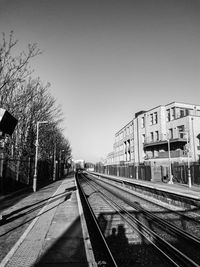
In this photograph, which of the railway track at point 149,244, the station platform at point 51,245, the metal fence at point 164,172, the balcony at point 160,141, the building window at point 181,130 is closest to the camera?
the station platform at point 51,245

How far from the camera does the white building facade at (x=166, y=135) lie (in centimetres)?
3947

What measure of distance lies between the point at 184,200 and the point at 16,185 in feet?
47.4

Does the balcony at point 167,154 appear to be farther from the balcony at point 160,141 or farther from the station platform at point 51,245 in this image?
the station platform at point 51,245

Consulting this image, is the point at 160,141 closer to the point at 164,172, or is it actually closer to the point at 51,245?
the point at 164,172

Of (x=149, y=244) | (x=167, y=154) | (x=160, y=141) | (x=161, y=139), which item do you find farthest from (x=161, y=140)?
(x=149, y=244)

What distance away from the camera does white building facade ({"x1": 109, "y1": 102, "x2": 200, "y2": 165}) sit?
129 ft

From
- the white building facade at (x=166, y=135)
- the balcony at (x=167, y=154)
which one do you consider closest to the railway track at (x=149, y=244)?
the white building facade at (x=166, y=135)

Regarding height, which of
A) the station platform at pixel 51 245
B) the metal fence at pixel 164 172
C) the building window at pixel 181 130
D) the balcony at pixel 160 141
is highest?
the building window at pixel 181 130

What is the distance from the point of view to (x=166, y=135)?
43219mm

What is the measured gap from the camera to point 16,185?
66.0 feet

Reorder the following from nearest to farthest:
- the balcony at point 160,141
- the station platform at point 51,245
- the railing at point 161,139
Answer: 1. the station platform at point 51,245
2. the balcony at point 160,141
3. the railing at point 161,139

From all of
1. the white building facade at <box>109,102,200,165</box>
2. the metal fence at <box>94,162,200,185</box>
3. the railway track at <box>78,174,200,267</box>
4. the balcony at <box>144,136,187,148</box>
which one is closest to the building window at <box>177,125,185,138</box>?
the white building facade at <box>109,102,200,165</box>

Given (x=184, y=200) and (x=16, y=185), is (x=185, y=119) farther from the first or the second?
(x=16, y=185)

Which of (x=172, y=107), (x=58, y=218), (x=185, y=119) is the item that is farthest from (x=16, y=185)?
(x=172, y=107)
